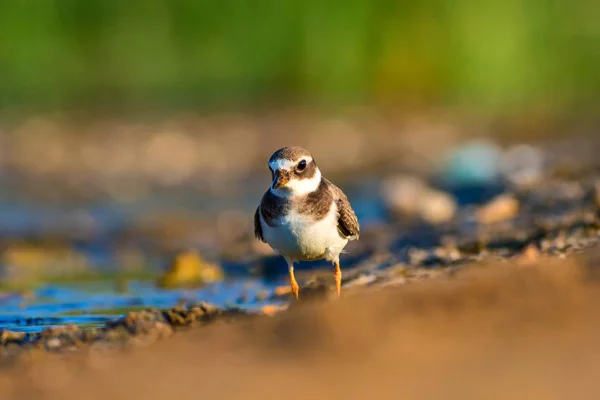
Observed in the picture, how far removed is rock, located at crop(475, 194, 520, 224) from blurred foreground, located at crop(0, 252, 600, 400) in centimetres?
460

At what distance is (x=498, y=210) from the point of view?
9.71 m

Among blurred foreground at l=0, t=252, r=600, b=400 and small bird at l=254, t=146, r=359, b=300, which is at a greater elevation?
small bird at l=254, t=146, r=359, b=300

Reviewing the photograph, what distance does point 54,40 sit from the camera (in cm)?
2012

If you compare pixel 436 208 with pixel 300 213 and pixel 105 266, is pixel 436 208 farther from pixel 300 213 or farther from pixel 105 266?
pixel 300 213

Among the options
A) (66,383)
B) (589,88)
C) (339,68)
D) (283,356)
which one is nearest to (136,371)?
(66,383)

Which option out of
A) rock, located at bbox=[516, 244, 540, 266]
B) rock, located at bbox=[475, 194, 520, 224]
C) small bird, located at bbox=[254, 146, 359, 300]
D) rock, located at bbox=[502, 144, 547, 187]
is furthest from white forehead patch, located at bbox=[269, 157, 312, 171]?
rock, located at bbox=[502, 144, 547, 187]

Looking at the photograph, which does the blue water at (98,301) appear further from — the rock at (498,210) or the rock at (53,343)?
the rock at (498,210)

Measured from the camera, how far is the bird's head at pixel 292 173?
681 cm

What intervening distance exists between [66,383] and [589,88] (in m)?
20.3

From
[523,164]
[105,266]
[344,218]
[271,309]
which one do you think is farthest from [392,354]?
[523,164]

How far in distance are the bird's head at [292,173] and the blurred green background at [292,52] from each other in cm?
1231

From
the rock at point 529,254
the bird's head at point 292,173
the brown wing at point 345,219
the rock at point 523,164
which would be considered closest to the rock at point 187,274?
the brown wing at point 345,219

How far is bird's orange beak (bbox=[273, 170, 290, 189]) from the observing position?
266 inches

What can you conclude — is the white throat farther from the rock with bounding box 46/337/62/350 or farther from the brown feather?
the rock with bounding box 46/337/62/350
